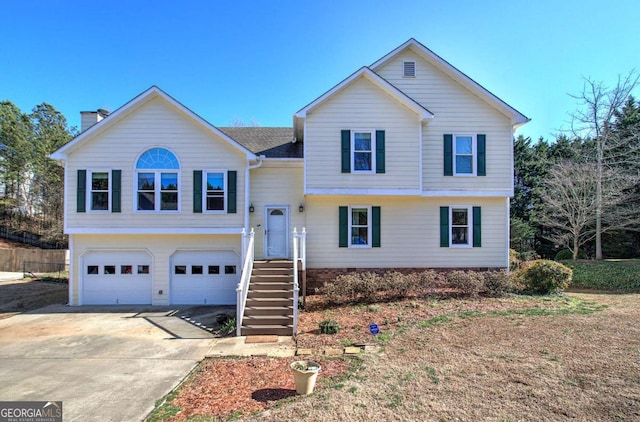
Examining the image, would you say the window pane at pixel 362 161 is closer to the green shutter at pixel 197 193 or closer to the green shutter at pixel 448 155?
the green shutter at pixel 448 155

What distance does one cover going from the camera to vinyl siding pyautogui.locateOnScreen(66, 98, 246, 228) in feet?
41.7

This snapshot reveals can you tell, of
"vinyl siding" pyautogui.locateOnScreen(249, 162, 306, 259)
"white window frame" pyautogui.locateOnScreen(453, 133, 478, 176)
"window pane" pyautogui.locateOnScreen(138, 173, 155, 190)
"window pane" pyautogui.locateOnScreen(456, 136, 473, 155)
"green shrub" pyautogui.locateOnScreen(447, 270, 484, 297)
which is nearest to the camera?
"green shrub" pyautogui.locateOnScreen(447, 270, 484, 297)

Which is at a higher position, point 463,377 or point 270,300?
point 270,300

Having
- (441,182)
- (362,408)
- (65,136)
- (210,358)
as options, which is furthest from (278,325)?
(65,136)

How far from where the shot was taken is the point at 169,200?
12906 millimetres

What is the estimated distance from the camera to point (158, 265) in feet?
42.7

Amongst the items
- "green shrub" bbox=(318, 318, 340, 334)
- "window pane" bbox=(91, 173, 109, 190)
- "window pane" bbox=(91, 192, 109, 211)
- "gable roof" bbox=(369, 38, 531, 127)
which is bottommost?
"green shrub" bbox=(318, 318, 340, 334)

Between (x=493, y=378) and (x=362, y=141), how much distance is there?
Answer: 9313mm

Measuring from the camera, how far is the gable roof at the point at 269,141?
14.3 m

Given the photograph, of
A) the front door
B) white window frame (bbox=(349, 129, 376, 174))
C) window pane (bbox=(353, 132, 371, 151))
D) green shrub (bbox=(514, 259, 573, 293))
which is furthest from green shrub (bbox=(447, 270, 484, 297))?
the front door

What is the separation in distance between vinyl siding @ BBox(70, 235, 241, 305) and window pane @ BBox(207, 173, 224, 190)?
6.07 feet

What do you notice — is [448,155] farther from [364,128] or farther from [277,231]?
[277,231]

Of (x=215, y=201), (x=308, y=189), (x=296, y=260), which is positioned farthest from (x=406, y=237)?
(x=215, y=201)

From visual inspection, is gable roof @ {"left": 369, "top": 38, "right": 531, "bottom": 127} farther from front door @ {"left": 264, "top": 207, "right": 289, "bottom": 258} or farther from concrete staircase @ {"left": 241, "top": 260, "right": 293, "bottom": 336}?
concrete staircase @ {"left": 241, "top": 260, "right": 293, "bottom": 336}
